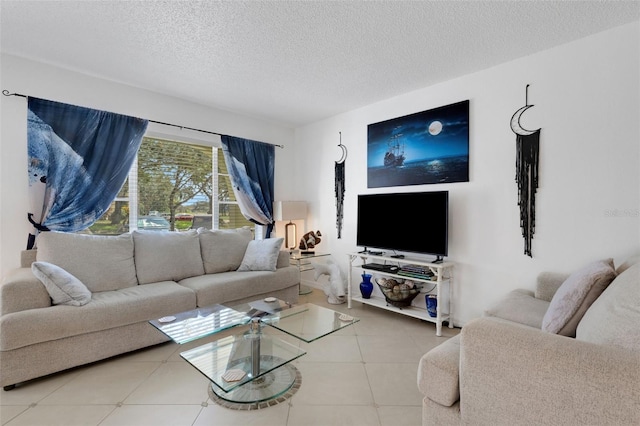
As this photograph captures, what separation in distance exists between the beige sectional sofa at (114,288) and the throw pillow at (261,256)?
1 centimetres

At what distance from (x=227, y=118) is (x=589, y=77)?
3700 mm

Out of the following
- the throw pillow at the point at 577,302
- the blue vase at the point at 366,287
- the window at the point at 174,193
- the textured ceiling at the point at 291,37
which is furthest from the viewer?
the blue vase at the point at 366,287

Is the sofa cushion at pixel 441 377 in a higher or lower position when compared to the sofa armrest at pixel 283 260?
lower

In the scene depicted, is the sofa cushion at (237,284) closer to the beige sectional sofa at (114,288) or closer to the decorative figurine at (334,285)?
the beige sectional sofa at (114,288)

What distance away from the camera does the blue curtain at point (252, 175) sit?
157 inches

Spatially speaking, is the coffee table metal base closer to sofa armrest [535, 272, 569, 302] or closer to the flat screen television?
the flat screen television

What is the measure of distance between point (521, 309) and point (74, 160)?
3.95 meters

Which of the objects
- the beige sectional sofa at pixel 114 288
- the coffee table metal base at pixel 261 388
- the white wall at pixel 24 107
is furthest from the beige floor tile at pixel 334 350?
the white wall at pixel 24 107

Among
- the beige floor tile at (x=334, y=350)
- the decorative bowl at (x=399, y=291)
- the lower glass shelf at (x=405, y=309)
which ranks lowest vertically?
the beige floor tile at (x=334, y=350)

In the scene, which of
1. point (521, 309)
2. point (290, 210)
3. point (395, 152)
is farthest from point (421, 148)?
point (290, 210)

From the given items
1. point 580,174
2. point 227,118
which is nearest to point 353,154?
point 227,118

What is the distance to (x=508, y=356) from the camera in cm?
114

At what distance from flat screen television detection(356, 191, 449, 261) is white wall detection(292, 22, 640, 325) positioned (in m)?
0.06

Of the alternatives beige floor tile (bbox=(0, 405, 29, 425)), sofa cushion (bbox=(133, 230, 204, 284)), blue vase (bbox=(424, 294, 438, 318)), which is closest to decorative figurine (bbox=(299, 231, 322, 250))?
sofa cushion (bbox=(133, 230, 204, 284))
